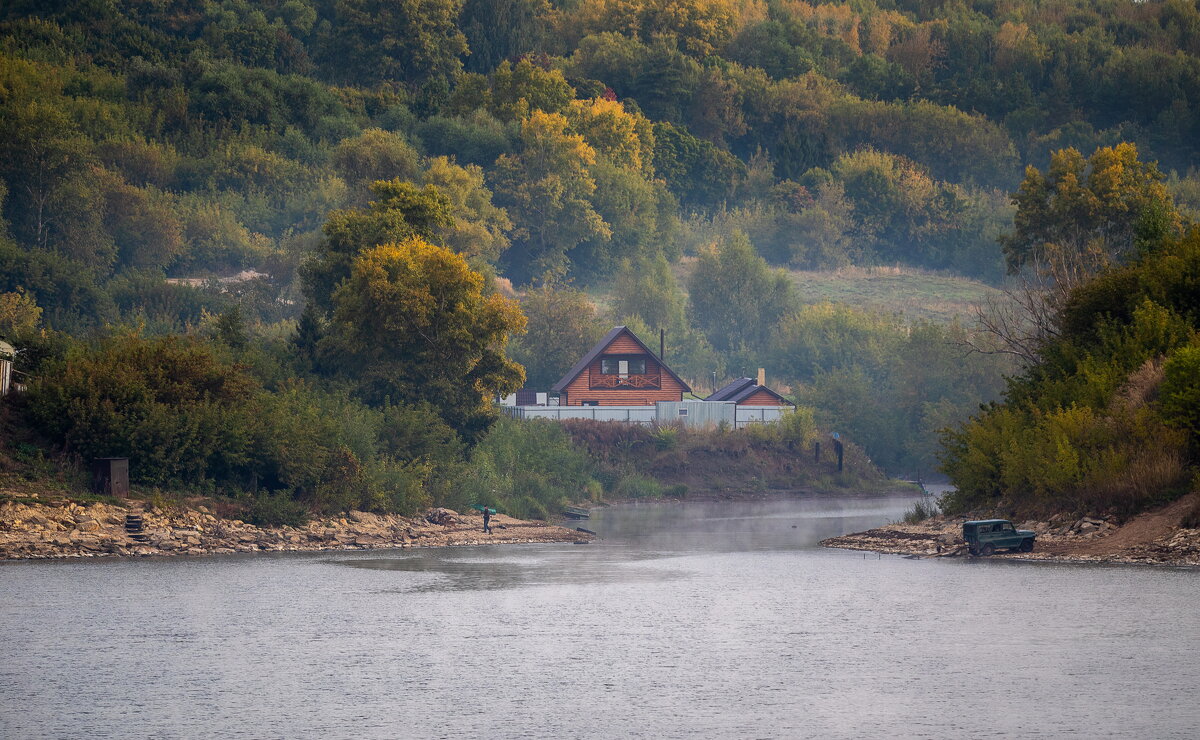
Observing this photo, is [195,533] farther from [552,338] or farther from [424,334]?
[552,338]

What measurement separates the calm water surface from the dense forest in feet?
39.6

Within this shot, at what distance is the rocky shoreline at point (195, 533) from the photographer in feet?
188

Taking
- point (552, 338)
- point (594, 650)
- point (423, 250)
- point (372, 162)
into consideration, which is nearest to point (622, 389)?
point (552, 338)

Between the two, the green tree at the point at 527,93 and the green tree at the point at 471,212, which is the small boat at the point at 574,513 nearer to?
the green tree at the point at 471,212

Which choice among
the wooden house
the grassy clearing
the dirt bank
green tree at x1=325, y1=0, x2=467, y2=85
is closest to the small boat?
the dirt bank

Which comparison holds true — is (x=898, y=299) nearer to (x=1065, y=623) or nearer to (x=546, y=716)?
(x=1065, y=623)

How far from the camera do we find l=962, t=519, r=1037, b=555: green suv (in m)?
57.2

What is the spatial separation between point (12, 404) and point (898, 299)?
124067 millimetres

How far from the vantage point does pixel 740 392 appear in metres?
120

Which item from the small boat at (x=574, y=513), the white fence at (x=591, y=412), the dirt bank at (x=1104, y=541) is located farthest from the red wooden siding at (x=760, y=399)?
the dirt bank at (x=1104, y=541)

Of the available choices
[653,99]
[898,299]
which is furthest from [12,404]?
[653,99]

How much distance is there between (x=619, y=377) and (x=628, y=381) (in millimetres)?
755

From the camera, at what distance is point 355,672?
36250 millimetres

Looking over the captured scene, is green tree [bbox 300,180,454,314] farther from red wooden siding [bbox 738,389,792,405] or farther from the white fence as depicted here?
red wooden siding [bbox 738,389,792,405]
